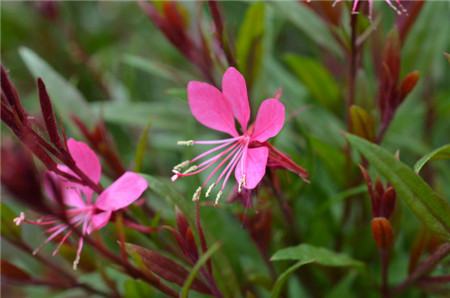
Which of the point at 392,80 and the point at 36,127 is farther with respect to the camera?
the point at 392,80

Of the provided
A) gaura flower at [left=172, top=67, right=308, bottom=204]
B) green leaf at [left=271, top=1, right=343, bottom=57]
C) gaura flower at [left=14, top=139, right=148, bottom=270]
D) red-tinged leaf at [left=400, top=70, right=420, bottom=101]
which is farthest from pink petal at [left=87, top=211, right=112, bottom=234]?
green leaf at [left=271, top=1, right=343, bottom=57]

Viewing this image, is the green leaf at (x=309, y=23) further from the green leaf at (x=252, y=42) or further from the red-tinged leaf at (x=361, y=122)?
the red-tinged leaf at (x=361, y=122)

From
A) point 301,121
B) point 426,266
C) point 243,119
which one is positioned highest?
point 243,119

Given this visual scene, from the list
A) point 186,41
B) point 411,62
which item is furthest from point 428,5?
point 186,41

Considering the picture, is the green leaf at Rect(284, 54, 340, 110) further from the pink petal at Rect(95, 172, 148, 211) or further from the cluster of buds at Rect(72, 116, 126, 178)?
the pink petal at Rect(95, 172, 148, 211)

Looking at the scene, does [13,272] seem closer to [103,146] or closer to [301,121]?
[103,146]

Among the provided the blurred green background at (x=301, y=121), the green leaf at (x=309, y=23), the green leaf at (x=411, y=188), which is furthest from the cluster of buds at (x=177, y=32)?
the green leaf at (x=411, y=188)

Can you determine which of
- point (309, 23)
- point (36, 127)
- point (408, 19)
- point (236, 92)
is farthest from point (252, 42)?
point (36, 127)

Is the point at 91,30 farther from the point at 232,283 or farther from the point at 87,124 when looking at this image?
the point at 232,283

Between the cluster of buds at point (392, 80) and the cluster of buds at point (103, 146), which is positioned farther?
the cluster of buds at point (103, 146)
